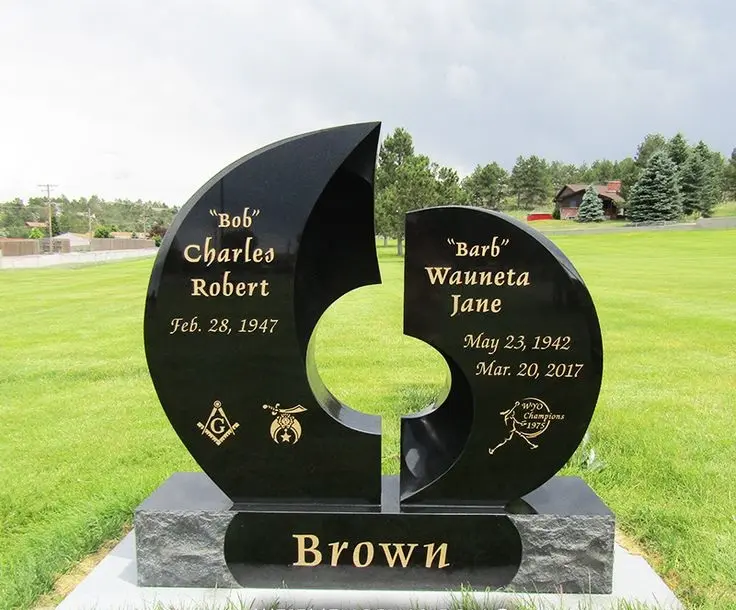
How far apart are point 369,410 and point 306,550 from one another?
10.3 ft

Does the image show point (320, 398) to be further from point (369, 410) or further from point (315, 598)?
point (369, 410)

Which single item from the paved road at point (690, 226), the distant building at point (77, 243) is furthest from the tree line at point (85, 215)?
the paved road at point (690, 226)

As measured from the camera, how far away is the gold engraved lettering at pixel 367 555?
3156 mm

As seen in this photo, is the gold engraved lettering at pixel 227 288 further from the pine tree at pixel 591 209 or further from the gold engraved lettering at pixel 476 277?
the pine tree at pixel 591 209

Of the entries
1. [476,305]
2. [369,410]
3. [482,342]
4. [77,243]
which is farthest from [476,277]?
[77,243]

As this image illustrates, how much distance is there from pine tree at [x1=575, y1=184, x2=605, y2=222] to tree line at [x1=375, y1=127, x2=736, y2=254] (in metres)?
2.79

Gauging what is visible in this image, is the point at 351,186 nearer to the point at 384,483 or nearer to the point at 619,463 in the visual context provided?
the point at 384,483

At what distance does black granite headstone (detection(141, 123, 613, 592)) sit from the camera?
3.07 m

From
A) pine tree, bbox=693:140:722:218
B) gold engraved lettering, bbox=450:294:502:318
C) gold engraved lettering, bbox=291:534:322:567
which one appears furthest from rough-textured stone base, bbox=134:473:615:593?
pine tree, bbox=693:140:722:218

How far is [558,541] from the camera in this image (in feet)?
10.2

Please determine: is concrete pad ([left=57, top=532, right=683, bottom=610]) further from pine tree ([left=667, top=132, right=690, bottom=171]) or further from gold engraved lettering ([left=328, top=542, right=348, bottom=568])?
pine tree ([left=667, top=132, right=690, bottom=171])

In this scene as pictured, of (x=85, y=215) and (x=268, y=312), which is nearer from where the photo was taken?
(x=268, y=312)

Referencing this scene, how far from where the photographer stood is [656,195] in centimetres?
4912

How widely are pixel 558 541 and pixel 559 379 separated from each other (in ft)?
2.80
